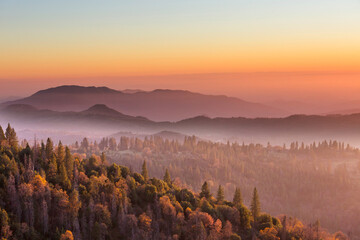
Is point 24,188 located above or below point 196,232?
above

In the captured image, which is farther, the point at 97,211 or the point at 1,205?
the point at 97,211

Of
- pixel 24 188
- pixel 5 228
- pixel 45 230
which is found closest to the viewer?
pixel 5 228

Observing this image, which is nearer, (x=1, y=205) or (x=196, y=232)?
(x=1, y=205)

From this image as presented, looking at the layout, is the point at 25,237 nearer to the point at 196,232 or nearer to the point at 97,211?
the point at 97,211

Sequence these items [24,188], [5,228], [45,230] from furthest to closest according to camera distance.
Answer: [24,188] < [45,230] < [5,228]

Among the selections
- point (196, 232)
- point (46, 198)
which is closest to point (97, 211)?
point (46, 198)

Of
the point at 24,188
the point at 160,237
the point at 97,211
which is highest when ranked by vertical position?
the point at 24,188

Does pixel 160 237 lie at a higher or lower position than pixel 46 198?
lower

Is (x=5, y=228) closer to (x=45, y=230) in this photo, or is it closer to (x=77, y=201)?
(x=45, y=230)

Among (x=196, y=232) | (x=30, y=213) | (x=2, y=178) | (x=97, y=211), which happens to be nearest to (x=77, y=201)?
(x=97, y=211)
